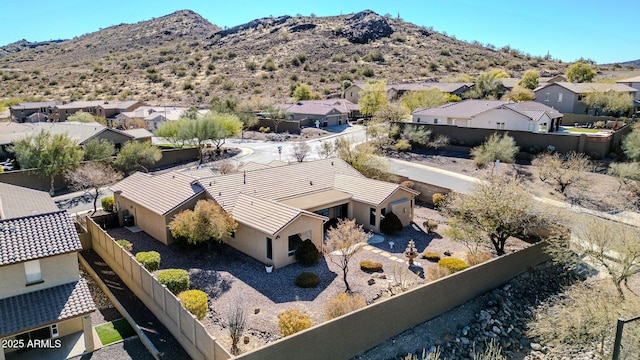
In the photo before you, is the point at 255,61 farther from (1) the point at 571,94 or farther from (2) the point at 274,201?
(2) the point at 274,201

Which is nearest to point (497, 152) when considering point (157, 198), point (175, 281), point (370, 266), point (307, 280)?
point (370, 266)

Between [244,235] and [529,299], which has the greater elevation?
[244,235]

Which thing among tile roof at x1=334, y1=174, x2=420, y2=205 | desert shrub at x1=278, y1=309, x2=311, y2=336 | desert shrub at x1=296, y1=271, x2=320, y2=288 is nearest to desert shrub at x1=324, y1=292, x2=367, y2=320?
desert shrub at x1=278, y1=309, x2=311, y2=336

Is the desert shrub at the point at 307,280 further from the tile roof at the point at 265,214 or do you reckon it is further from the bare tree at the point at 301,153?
the bare tree at the point at 301,153

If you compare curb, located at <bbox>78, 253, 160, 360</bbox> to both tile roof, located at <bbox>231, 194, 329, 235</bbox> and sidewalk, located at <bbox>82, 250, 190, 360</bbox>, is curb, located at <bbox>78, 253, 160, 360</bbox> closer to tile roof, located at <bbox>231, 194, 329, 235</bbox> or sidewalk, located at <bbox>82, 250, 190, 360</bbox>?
sidewalk, located at <bbox>82, 250, 190, 360</bbox>

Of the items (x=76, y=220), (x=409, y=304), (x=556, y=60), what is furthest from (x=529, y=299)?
(x=556, y=60)

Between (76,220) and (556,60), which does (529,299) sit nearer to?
(76,220)
